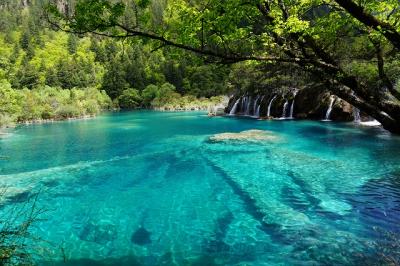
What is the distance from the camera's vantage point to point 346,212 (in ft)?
38.4

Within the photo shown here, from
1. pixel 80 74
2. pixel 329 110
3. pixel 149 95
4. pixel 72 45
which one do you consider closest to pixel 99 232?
pixel 329 110

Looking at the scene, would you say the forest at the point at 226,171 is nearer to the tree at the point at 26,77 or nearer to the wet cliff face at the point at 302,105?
the wet cliff face at the point at 302,105

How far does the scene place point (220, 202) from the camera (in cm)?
1383

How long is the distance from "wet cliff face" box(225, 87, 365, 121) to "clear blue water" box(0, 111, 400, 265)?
1401 cm

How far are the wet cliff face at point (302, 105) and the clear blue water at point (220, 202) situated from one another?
14.0 m

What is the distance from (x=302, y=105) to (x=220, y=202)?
114ft

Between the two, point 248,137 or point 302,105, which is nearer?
point 248,137

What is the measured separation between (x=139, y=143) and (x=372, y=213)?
22.9 meters

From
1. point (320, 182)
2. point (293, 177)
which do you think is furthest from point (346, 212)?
point (293, 177)

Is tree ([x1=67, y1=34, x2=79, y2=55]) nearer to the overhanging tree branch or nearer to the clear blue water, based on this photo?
the clear blue water

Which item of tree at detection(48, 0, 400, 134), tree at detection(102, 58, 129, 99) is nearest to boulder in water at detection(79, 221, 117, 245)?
tree at detection(48, 0, 400, 134)

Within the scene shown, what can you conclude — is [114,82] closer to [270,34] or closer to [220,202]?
[220,202]

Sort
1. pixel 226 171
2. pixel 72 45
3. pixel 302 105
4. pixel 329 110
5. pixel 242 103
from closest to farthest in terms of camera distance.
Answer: pixel 226 171 → pixel 329 110 → pixel 302 105 → pixel 242 103 → pixel 72 45

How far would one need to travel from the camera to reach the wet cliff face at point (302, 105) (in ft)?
133
